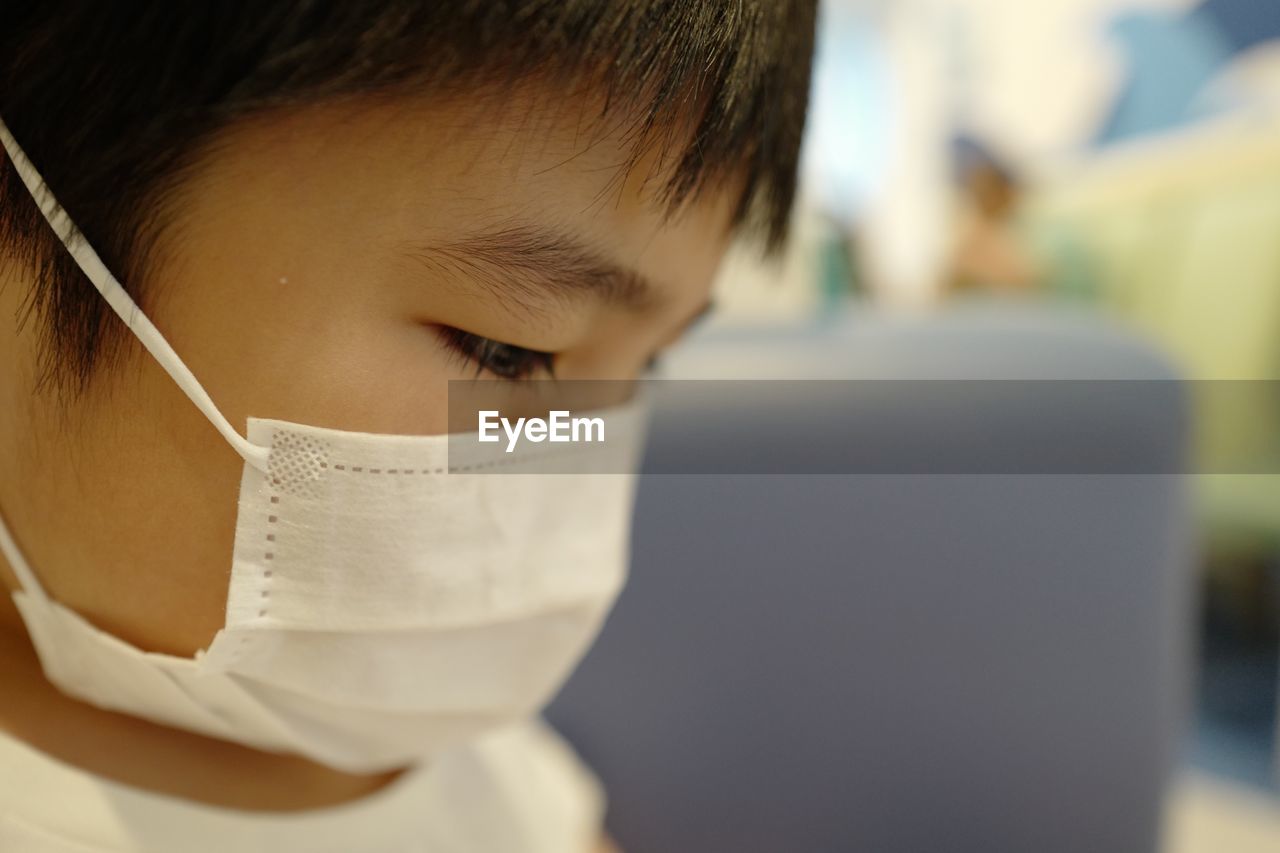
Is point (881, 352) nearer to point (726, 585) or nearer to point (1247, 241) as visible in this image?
point (726, 585)

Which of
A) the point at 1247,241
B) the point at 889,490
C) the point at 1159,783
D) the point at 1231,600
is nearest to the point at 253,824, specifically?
the point at 889,490

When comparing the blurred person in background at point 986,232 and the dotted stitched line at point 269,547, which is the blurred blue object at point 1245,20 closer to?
the blurred person in background at point 986,232

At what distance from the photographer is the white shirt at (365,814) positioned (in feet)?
1.21

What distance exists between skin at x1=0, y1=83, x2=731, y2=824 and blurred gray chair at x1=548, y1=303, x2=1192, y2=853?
34 centimetres

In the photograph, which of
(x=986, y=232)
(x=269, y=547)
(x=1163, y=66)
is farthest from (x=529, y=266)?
(x=1163, y=66)

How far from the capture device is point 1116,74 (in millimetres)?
2832

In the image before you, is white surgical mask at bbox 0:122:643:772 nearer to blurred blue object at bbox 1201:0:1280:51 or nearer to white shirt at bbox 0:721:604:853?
white shirt at bbox 0:721:604:853

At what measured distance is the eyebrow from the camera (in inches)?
12.6

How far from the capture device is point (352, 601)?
37 centimetres

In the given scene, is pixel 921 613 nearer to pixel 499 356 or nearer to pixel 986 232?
pixel 499 356

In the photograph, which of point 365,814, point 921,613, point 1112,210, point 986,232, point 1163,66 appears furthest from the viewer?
point 1163,66

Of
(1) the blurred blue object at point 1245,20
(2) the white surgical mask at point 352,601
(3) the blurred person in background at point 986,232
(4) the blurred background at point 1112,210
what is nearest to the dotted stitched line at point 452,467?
(2) the white surgical mask at point 352,601

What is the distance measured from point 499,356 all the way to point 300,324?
8cm

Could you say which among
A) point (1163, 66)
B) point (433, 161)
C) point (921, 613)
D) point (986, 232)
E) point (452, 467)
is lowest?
point (921, 613)
